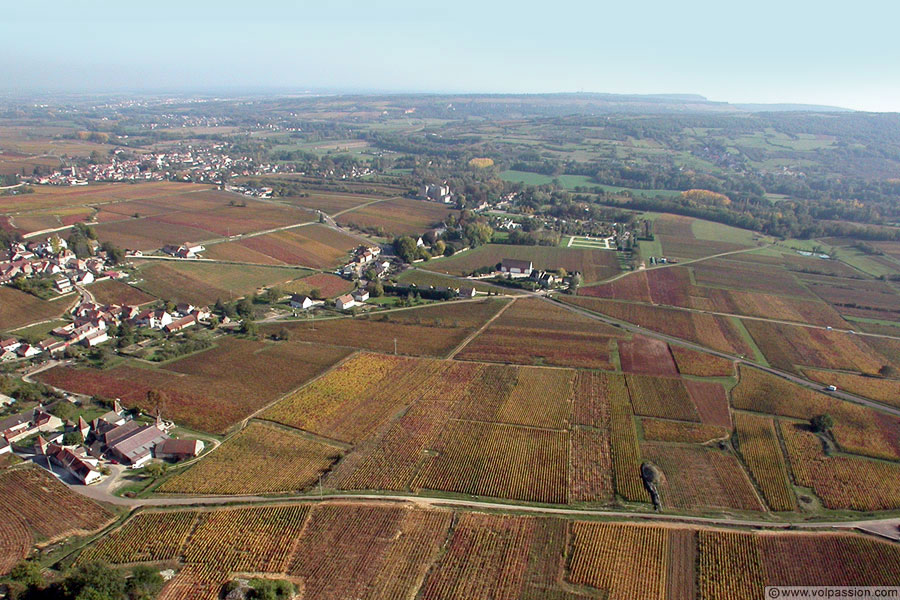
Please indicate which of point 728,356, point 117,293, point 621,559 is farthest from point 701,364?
point 117,293

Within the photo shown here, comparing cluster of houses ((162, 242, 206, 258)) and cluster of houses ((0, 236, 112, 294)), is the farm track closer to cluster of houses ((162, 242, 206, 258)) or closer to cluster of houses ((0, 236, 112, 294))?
cluster of houses ((0, 236, 112, 294))

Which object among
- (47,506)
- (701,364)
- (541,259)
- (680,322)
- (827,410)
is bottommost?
(47,506)

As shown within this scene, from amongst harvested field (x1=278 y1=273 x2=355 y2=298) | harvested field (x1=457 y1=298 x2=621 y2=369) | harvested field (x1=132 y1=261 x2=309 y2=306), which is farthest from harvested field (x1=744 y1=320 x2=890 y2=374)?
harvested field (x1=132 y1=261 x2=309 y2=306)

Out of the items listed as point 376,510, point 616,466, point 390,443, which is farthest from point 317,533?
point 616,466

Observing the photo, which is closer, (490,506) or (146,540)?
(146,540)

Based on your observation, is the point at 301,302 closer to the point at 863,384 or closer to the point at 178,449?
the point at 178,449

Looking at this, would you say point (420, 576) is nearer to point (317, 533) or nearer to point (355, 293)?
point (317, 533)

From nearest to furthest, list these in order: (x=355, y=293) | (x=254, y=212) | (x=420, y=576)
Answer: (x=420, y=576) → (x=355, y=293) → (x=254, y=212)

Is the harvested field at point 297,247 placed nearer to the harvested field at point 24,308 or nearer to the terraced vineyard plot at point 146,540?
the harvested field at point 24,308
